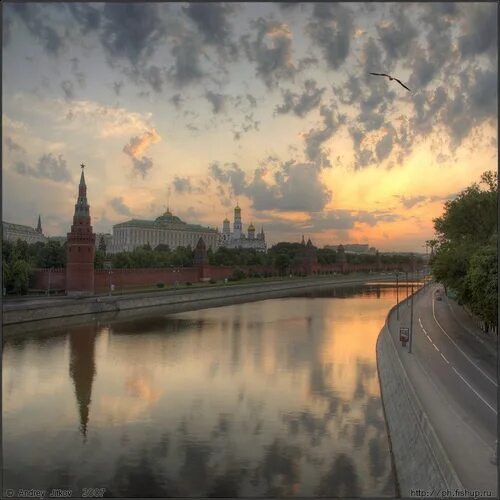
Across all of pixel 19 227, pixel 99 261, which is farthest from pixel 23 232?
pixel 99 261

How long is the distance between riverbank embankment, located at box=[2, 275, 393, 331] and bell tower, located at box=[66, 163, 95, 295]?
4613 mm

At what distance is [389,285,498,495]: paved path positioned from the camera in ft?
35.8

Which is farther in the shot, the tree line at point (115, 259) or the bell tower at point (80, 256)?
the bell tower at point (80, 256)

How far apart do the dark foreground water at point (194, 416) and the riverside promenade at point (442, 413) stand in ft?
2.64

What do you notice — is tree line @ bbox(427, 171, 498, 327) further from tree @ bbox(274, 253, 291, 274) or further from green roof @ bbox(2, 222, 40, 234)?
green roof @ bbox(2, 222, 40, 234)

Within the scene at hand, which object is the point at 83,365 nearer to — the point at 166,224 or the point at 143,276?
the point at 143,276

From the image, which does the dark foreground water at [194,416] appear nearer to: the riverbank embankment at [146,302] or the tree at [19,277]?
the riverbank embankment at [146,302]

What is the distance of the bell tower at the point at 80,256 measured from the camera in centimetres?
5262

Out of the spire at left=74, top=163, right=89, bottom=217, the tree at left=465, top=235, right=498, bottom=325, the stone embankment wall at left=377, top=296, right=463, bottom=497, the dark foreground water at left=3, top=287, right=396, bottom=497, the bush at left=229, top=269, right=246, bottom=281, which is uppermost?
the spire at left=74, top=163, right=89, bottom=217

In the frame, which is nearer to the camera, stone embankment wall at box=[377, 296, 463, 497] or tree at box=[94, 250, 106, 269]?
stone embankment wall at box=[377, 296, 463, 497]

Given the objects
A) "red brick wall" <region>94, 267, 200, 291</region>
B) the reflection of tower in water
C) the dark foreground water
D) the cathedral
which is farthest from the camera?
the cathedral

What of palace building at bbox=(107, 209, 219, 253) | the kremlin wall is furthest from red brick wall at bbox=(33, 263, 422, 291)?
palace building at bbox=(107, 209, 219, 253)

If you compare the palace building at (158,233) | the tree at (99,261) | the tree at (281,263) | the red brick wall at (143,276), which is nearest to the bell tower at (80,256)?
the red brick wall at (143,276)

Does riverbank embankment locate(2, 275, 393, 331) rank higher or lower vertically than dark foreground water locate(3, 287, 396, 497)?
higher
